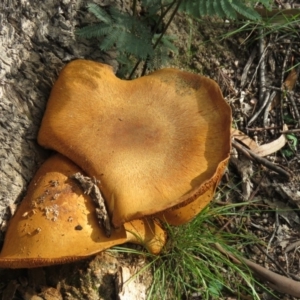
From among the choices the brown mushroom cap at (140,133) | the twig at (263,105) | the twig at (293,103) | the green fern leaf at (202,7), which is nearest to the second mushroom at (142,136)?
the brown mushroom cap at (140,133)

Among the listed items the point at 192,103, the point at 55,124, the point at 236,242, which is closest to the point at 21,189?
the point at 55,124

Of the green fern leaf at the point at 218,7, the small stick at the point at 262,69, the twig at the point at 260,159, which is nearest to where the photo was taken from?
the green fern leaf at the point at 218,7

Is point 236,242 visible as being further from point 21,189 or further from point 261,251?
point 21,189

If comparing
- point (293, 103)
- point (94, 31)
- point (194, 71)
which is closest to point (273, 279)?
point (293, 103)

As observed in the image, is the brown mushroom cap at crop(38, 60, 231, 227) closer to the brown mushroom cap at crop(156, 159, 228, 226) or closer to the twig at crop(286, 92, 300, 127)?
the brown mushroom cap at crop(156, 159, 228, 226)

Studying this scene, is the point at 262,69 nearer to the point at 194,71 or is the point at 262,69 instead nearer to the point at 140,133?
the point at 194,71

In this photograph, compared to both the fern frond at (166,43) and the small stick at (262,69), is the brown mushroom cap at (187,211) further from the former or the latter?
the small stick at (262,69)
